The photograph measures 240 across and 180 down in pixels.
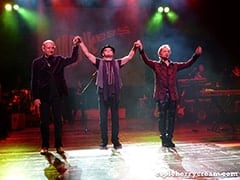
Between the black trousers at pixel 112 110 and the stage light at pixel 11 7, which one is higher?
the stage light at pixel 11 7

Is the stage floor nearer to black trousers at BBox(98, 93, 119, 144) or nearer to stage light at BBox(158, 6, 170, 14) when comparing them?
black trousers at BBox(98, 93, 119, 144)

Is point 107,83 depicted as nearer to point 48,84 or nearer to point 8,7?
point 48,84

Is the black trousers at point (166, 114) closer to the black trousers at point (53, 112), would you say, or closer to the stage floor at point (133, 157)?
the stage floor at point (133, 157)

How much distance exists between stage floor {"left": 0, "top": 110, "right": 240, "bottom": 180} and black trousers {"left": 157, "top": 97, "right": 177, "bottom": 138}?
1.04ft

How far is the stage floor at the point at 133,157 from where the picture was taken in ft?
15.8

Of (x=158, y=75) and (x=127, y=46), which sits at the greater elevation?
(x=127, y=46)

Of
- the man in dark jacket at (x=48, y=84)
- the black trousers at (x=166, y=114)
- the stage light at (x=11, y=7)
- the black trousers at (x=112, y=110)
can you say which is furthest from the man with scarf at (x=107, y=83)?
the stage light at (x=11, y=7)

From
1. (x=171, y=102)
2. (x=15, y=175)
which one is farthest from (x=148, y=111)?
(x=15, y=175)

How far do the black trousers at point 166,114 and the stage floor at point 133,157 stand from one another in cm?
32

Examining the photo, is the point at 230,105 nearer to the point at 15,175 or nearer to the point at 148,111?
the point at 148,111

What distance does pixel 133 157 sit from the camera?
589cm

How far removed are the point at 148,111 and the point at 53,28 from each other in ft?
12.6

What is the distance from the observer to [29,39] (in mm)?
11570

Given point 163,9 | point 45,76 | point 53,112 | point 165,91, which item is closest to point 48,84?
point 45,76
